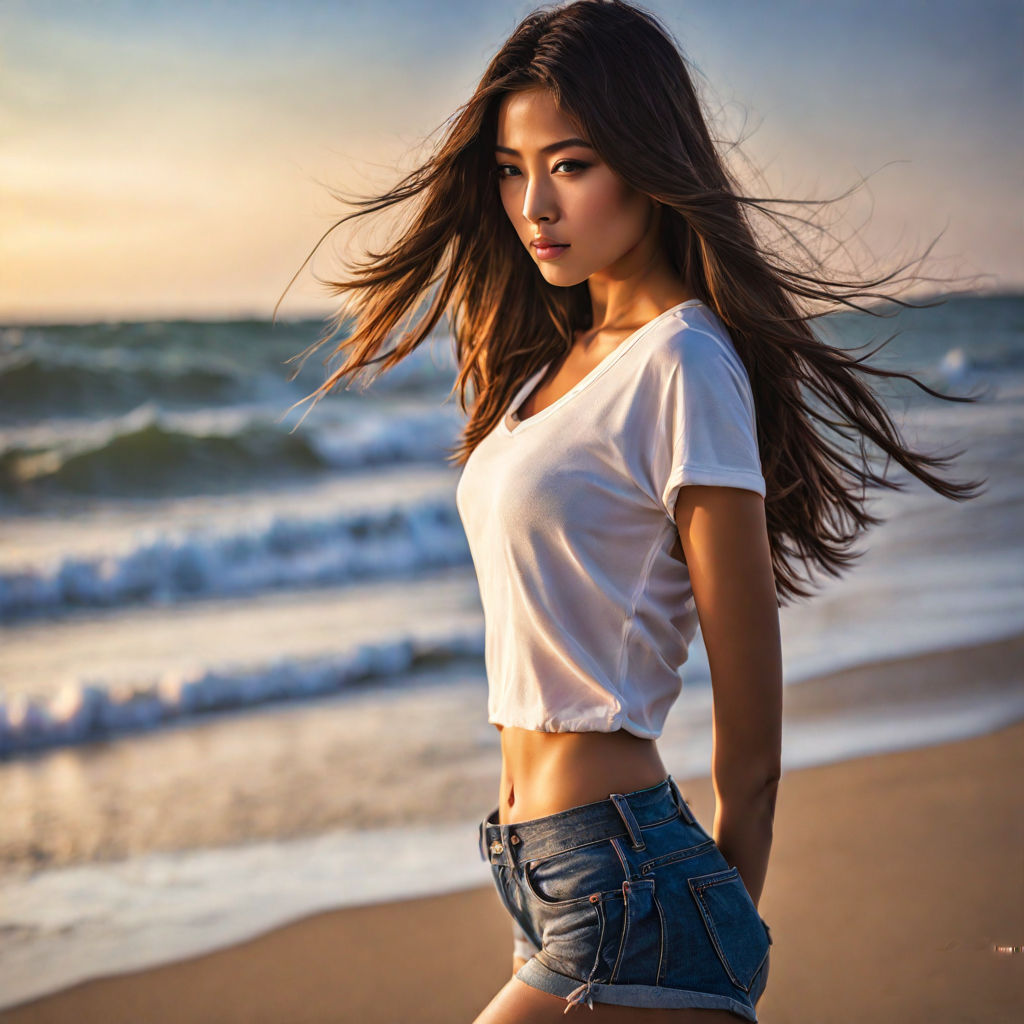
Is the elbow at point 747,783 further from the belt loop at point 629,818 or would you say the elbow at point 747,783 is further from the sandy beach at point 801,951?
the sandy beach at point 801,951

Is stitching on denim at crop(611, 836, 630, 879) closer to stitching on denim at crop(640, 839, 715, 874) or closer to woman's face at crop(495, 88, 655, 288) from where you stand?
stitching on denim at crop(640, 839, 715, 874)

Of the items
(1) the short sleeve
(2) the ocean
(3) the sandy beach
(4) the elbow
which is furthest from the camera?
(2) the ocean

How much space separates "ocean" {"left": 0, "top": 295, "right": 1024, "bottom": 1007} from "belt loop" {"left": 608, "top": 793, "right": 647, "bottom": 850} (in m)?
0.77

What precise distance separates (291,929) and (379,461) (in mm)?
7385

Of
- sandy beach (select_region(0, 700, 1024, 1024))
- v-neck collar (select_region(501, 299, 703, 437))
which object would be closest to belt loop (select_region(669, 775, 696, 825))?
v-neck collar (select_region(501, 299, 703, 437))

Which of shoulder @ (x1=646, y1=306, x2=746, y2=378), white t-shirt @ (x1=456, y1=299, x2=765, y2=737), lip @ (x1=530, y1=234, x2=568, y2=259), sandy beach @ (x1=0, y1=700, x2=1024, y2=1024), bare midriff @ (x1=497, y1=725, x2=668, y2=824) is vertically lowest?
sandy beach @ (x1=0, y1=700, x2=1024, y2=1024)

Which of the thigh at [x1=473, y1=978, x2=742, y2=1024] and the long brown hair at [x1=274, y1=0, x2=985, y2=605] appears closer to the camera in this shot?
the thigh at [x1=473, y1=978, x2=742, y2=1024]

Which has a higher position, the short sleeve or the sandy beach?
the short sleeve

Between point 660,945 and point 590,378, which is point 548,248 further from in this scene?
point 660,945

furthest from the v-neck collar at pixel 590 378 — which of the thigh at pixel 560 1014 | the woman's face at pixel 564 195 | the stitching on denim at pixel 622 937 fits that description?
the thigh at pixel 560 1014

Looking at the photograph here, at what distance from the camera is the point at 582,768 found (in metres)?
1.48

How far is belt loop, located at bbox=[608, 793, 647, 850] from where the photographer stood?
55.6 inches

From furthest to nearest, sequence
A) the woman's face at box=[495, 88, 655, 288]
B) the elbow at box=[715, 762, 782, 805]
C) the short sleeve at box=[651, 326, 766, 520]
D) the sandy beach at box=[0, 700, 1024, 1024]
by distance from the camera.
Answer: the sandy beach at box=[0, 700, 1024, 1024]
the woman's face at box=[495, 88, 655, 288]
the elbow at box=[715, 762, 782, 805]
the short sleeve at box=[651, 326, 766, 520]

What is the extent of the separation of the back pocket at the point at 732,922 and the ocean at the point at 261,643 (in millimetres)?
764
